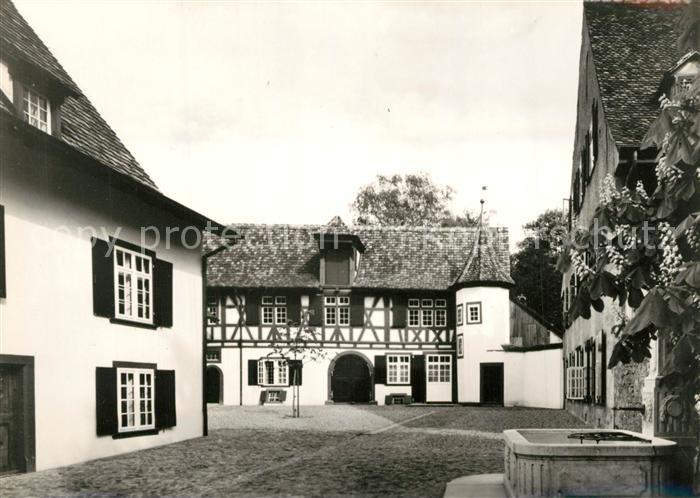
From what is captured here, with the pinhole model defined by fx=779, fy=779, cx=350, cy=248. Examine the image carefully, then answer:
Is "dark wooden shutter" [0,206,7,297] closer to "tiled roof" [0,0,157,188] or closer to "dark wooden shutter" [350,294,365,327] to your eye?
"tiled roof" [0,0,157,188]

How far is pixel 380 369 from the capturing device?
1212 inches

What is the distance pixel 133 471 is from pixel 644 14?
42.5 feet

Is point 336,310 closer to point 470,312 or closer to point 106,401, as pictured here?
point 470,312

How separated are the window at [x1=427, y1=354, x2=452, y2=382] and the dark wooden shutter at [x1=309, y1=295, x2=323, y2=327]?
467 cm

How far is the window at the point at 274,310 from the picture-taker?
30.7 metres

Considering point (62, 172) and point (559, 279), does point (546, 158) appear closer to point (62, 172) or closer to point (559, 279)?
point (62, 172)

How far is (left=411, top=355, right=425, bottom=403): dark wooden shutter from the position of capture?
30594mm

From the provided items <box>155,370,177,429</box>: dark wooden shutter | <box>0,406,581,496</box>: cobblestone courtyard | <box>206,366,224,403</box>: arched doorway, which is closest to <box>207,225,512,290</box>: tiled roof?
<box>206,366,224,403</box>: arched doorway

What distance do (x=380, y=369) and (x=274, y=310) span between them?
4.79 m

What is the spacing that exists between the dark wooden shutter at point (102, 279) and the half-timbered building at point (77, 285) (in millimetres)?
29

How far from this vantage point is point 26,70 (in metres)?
10.5

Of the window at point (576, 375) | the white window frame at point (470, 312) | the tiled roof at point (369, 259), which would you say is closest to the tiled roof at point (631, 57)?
the window at point (576, 375)

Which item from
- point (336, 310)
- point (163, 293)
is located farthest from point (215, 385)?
point (163, 293)

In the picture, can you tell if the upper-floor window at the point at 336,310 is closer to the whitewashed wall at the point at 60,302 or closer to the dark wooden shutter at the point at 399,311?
the dark wooden shutter at the point at 399,311
